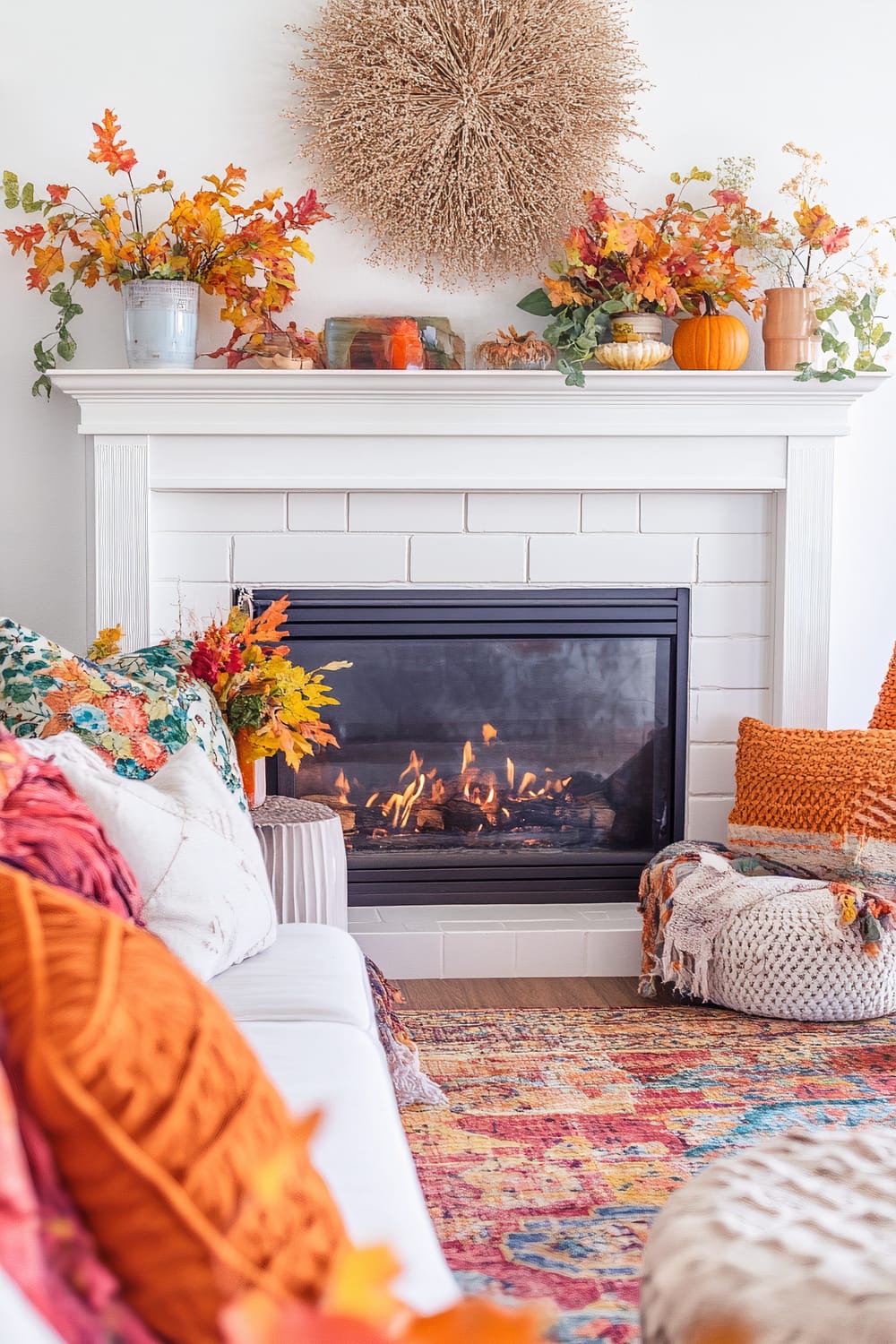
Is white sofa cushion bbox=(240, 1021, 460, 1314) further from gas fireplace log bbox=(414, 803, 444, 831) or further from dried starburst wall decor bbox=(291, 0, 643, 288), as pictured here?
dried starburst wall decor bbox=(291, 0, 643, 288)

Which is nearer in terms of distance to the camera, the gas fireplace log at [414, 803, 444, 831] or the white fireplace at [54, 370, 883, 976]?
the white fireplace at [54, 370, 883, 976]

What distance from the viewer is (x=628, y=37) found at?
122 inches

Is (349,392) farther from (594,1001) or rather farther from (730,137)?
(594,1001)

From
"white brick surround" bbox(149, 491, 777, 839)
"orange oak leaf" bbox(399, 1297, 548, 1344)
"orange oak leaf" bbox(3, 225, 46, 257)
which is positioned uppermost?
"orange oak leaf" bbox(3, 225, 46, 257)

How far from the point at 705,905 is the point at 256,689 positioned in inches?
43.5

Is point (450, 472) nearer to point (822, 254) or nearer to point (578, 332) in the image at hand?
point (578, 332)

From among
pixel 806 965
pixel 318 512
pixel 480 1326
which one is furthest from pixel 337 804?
pixel 480 1326

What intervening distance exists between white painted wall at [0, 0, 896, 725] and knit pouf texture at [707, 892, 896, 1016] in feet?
3.60

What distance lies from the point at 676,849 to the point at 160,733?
55.8 inches

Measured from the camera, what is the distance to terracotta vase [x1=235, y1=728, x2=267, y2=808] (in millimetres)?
2447

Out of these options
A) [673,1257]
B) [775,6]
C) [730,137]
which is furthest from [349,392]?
[673,1257]

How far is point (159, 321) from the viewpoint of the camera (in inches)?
114

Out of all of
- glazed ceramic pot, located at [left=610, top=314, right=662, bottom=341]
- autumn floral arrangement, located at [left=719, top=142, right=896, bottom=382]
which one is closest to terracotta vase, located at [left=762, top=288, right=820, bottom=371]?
autumn floral arrangement, located at [left=719, top=142, right=896, bottom=382]

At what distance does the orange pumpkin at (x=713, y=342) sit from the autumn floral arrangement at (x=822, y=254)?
0.53ft
